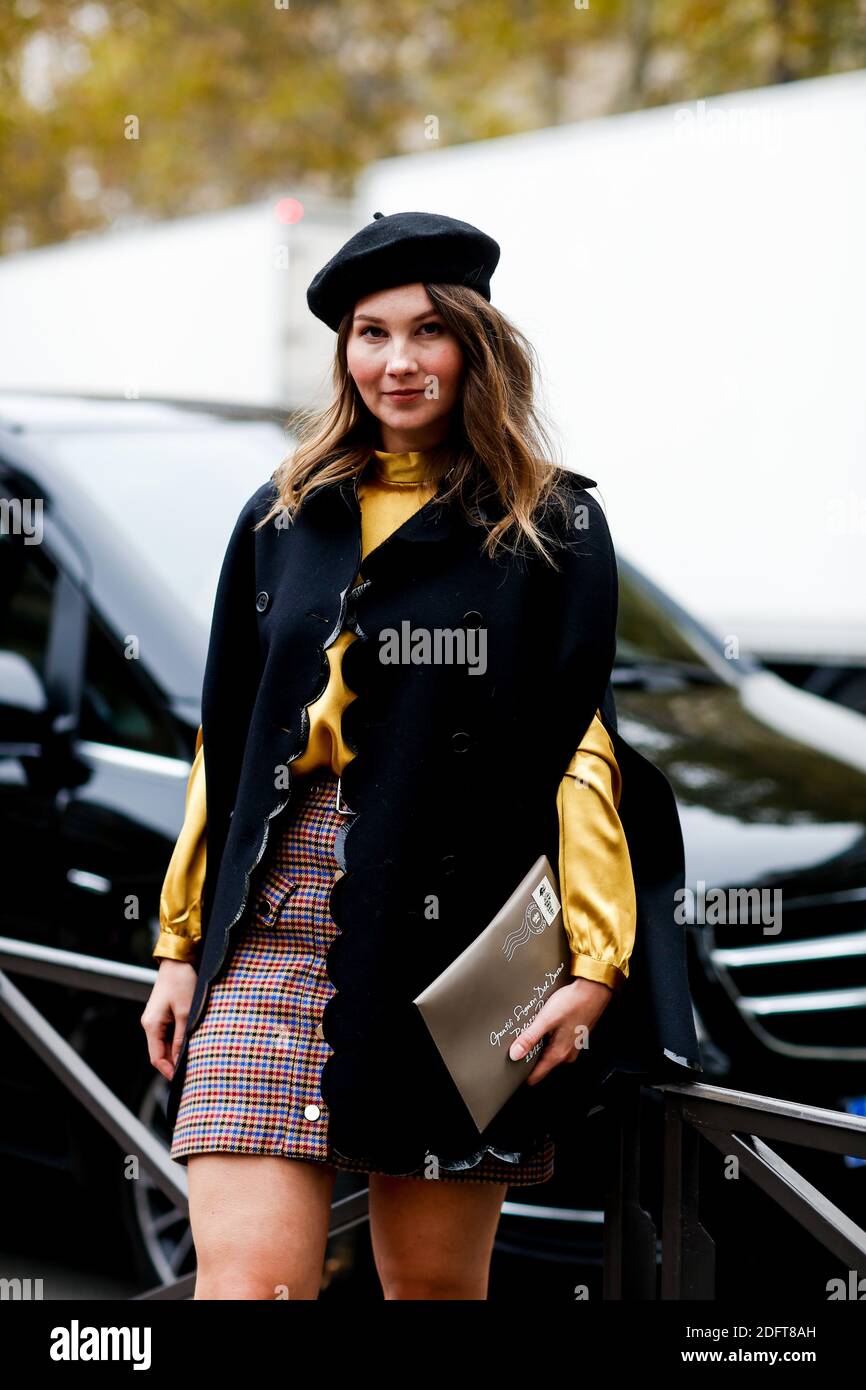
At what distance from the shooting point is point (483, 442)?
7.84 feet

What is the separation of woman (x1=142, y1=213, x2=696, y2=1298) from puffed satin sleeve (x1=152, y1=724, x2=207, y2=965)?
0.07m

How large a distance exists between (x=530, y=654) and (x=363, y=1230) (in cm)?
170

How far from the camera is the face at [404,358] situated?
236 cm

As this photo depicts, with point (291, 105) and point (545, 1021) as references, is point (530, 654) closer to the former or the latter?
point (545, 1021)

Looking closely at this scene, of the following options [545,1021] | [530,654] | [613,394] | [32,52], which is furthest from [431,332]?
[32,52]

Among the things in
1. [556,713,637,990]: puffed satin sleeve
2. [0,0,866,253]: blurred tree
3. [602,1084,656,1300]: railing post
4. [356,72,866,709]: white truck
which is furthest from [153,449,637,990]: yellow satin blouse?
[0,0,866,253]: blurred tree

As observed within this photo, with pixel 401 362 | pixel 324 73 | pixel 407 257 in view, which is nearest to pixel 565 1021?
pixel 401 362

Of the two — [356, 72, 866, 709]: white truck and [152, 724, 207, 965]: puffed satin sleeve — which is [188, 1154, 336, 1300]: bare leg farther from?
[356, 72, 866, 709]: white truck

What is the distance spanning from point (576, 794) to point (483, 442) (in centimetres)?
49

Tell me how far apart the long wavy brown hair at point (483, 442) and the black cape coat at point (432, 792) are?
0.09 ft

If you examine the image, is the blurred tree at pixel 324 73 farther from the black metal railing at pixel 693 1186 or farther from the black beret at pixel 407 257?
the black metal railing at pixel 693 1186

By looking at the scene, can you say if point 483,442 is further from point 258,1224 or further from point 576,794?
point 258,1224

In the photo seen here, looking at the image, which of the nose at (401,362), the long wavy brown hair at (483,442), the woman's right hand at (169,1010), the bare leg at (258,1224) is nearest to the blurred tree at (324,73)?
the long wavy brown hair at (483,442)

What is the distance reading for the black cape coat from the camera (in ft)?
7.56
